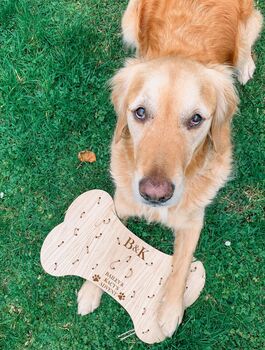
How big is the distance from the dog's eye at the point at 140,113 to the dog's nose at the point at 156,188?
1.29ft

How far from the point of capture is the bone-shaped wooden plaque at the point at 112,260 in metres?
3.80

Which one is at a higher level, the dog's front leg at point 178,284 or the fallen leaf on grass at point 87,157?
the fallen leaf on grass at point 87,157

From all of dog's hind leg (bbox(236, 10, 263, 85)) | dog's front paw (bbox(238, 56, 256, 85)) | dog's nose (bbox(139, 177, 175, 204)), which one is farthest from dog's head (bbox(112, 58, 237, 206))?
dog's front paw (bbox(238, 56, 256, 85))

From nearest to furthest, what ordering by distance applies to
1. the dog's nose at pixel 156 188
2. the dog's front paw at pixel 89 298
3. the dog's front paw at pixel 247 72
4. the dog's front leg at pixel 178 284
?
the dog's nose at pixel 156 188 → the dog's front leg at pixel 178 284 → the dog's front paw at pixel 89 298 → the dog's front paw at pixel 247 72

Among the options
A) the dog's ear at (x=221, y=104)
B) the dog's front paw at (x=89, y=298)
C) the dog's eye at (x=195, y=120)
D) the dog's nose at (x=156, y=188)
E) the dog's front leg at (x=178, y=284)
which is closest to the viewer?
the dog's nose at (x=156, y=188)

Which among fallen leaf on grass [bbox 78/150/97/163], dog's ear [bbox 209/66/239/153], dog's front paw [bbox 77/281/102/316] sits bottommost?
dog's front paw [bbox 77/281/102/316]

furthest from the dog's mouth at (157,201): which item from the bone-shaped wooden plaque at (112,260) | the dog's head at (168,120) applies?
the bone-shaped wooden plaque at (112,260)

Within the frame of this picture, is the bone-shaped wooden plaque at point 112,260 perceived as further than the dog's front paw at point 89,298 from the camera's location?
No

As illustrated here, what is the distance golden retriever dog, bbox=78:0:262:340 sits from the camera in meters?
2.84

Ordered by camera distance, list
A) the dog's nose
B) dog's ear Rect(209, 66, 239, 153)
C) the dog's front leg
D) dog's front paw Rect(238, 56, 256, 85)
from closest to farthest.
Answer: the dog's nose, dog's ear Rect(209, 66, 239, 153), the dog's front leg, dog's front paw Rect(238, 56, 256, 85)

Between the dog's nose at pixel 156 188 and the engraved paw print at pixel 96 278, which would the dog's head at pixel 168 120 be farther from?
the engraved paw print at pixel 96 278

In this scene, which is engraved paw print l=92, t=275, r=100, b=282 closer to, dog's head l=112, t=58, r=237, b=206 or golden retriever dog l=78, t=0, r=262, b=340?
golden retriever dog l=78, t=0, r=262, b=340

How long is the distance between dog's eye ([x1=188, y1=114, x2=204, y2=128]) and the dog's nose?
385mm

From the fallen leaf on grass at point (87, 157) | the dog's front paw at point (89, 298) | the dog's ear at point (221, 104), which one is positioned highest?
the dog's ear at point (221, 104)
